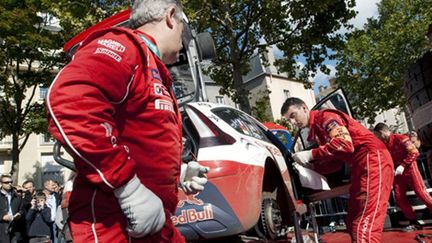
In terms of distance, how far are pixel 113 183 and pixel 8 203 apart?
8.28 metres

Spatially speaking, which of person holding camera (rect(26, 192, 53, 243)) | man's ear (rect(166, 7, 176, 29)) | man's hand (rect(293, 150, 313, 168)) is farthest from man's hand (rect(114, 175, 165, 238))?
person holding camera (rect(26, 192, 53, 243))

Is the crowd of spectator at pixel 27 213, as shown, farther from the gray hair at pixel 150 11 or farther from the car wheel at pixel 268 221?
the gray hair at pixel 150 11

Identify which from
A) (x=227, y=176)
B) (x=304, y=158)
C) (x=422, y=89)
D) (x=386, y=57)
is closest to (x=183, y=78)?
(x=304, y=158)

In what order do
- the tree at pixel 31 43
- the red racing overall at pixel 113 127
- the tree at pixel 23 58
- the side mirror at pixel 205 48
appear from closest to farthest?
the red racing overall at pixel 113 127
the side mirror at pixel 205 48
the tree at pixel 31 43
the tree at pixel 23 58

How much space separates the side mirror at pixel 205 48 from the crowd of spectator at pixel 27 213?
4.33 meters

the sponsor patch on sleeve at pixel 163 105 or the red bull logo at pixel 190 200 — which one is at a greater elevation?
the sponsor patch on sleeve at pixel 163 105

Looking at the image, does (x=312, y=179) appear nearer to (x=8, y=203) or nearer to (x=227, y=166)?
(x=227, y=166)

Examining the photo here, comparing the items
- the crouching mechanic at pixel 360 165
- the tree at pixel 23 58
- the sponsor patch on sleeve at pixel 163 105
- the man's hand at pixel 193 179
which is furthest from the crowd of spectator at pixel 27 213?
the sponsor patch on sleeve at pixel 163 105

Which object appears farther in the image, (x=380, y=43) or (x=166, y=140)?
(x=380, y=43)

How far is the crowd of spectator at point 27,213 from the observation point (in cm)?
846

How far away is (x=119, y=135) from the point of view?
163 cm

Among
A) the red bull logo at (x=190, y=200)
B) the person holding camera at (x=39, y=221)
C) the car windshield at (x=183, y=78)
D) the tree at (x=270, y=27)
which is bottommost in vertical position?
the red bull logo at (x=190, y=200)

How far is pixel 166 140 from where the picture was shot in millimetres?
1716

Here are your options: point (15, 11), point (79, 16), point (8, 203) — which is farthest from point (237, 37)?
point (8, 203)
